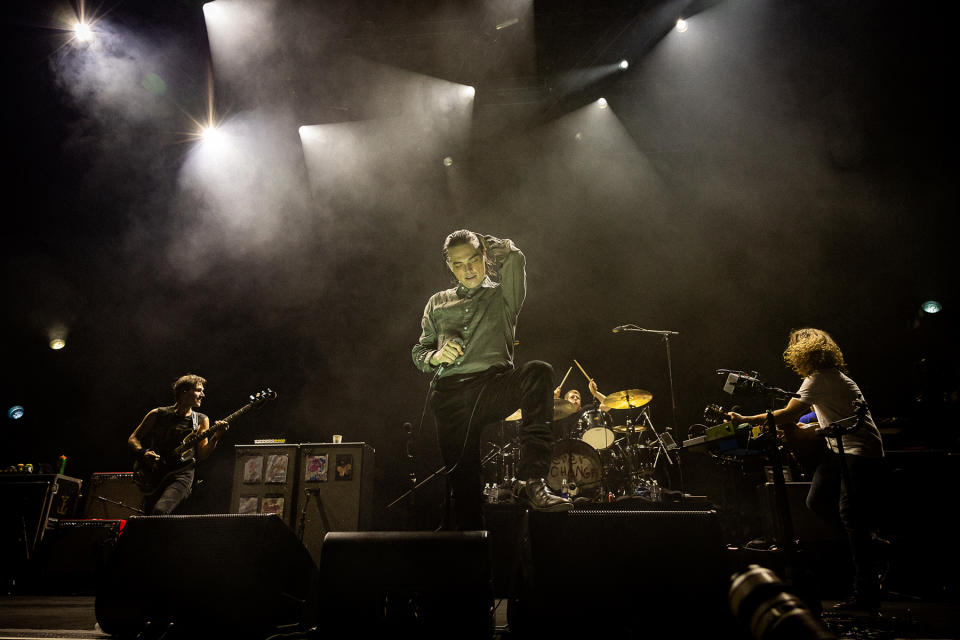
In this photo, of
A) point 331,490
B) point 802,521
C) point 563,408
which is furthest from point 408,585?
point 563,408

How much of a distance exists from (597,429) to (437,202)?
4.37 metres

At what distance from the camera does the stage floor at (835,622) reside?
2.25 metres

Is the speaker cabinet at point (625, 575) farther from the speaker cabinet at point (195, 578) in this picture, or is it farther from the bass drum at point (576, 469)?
the bass drum at point (576, 469)

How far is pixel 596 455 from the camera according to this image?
6414 millimetres

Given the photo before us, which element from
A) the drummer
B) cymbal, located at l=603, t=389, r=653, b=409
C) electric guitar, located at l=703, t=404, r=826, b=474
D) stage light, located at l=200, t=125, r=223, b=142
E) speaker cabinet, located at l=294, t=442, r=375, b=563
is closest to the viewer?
electric guitar, located at l=703, t=404, r=826, b=474

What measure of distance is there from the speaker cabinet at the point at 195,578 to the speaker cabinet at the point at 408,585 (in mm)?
392

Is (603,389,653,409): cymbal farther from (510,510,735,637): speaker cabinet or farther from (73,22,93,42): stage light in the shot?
(73,22,93,42): stage light

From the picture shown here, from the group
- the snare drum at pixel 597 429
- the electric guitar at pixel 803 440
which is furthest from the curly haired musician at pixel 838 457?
the snare drum at pixel 597 429

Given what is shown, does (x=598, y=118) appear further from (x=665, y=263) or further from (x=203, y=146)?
(x=203, y=146)

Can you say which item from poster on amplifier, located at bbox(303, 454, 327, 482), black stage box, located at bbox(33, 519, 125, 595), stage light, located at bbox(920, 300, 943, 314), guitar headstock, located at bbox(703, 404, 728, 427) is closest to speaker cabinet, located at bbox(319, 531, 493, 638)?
guitar headstock, located at bbox(703, 404, 728, 427)

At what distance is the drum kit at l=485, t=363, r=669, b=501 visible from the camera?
629 centimetres

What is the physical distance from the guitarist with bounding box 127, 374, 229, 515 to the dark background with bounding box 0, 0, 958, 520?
253cm

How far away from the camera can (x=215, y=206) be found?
278 inches

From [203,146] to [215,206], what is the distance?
83 centimetres
